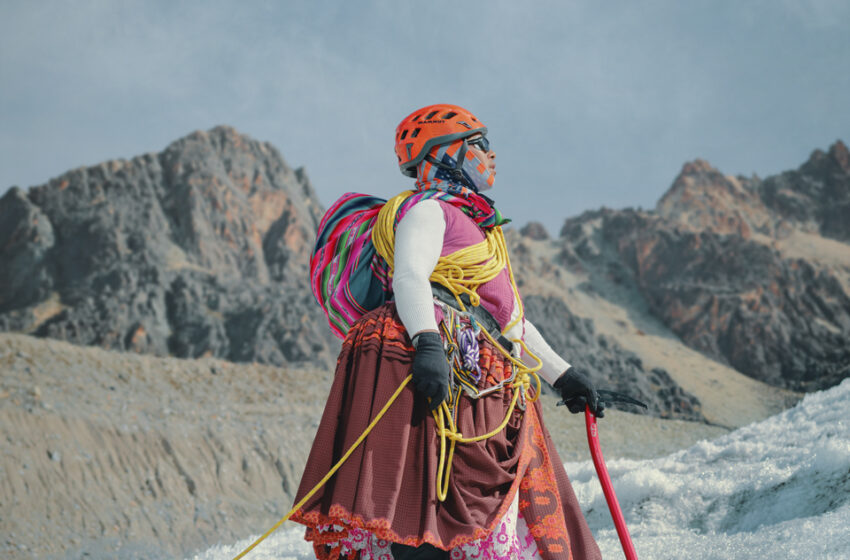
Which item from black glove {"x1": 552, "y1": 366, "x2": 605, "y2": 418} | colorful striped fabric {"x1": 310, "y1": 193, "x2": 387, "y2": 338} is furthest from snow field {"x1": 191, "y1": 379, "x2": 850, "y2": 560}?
colorful striped fabric {"x1": 310, "y1": 193, "x2": 387, "y2": 338}

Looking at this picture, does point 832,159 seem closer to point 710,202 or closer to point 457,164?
point 710,202

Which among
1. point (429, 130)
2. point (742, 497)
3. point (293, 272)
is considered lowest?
point (742, 497)

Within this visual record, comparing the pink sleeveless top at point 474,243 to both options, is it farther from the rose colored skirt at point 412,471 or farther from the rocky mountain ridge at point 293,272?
the rocky mountain ridge at point 293,272

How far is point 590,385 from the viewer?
2.34 metres

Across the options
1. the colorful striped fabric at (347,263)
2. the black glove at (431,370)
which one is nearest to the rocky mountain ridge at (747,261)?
the colorful striped fabric at (347,263)

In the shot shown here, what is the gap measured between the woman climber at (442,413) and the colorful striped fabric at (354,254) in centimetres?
2

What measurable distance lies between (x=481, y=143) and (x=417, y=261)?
0.66 m

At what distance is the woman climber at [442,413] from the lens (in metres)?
→ 1.77

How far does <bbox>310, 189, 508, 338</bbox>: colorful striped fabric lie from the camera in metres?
2.24

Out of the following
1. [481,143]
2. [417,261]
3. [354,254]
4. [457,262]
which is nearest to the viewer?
[417,261]

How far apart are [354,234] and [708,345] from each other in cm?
6218

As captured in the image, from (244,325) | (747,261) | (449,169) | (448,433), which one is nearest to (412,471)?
(448,433)

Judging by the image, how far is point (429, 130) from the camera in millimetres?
2365

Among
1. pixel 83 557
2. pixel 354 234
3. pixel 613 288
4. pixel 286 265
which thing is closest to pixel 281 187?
pixel 286 265
